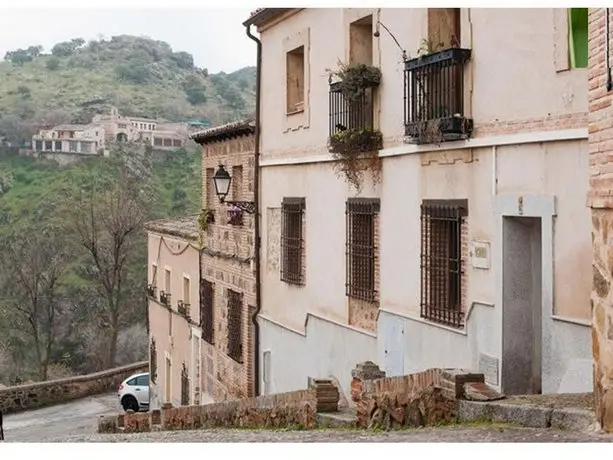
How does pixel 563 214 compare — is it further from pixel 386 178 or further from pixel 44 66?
pixel 44 66

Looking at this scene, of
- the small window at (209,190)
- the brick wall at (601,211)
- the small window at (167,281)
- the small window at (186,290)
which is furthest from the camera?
the small window at (167,281)

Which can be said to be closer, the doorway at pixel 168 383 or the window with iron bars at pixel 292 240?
the window with iron bars at pixel 292 240

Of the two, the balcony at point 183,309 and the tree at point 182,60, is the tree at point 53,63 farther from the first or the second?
the balcony at point 183,309

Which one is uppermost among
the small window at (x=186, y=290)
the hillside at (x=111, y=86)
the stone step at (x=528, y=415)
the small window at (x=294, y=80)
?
the hillside at (x=111, y=86)

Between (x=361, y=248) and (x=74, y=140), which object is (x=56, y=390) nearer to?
(x=361, y=248)

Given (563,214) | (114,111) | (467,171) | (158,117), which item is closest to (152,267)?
(467,171)

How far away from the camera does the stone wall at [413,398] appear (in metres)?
7.88

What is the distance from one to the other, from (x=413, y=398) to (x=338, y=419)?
1099 millimetres

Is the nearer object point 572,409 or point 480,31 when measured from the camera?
point 572,409

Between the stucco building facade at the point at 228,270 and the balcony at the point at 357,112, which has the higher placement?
the balcony at the point at 357,112

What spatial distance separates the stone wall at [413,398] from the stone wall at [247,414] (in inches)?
30.3

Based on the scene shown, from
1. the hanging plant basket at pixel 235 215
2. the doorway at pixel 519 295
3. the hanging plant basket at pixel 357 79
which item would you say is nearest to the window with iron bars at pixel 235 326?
the hanging plant basket at pixel 235 215

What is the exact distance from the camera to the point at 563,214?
8641mm

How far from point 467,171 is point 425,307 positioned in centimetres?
162
